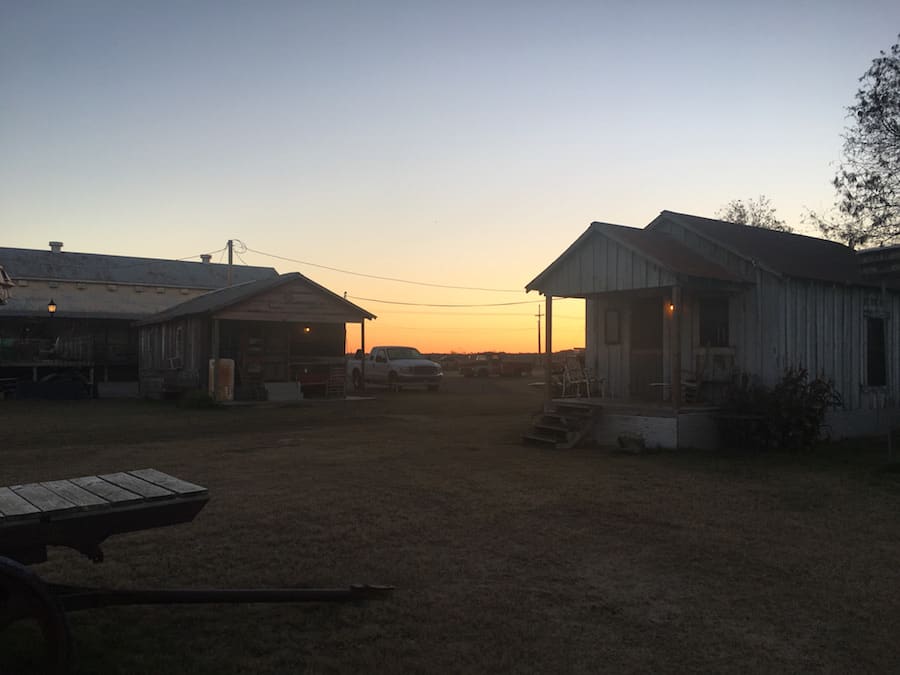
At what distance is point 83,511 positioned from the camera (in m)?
3.58

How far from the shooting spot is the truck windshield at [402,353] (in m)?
29.9

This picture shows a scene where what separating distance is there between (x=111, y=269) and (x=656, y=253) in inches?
1312

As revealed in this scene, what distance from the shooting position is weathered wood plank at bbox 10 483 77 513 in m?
3.55

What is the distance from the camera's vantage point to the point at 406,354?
30094 millimetres

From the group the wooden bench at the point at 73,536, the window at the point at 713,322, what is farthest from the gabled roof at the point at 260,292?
the wooden bench at the point at 73,536

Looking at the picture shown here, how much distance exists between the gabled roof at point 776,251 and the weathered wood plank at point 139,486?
1143 cm

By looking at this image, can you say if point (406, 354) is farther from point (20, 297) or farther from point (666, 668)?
point (666, 668)

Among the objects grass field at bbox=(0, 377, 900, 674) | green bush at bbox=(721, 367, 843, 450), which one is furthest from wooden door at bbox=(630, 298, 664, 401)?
grass field at bbox=(0, 377, 900, 674)

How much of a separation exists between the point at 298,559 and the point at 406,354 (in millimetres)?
24465

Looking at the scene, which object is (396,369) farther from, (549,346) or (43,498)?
(43,498)

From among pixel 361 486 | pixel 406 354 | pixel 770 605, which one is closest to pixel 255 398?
pixel 406 354

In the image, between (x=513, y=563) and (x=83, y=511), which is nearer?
(x=83, y=511)

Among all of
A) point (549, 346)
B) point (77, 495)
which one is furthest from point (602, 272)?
point (77, 495)

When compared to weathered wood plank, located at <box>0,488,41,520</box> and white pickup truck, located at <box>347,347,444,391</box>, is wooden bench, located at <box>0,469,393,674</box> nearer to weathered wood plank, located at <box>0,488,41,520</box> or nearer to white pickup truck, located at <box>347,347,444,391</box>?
weathered wood plank, located at <box>0,488,41,520</box>
